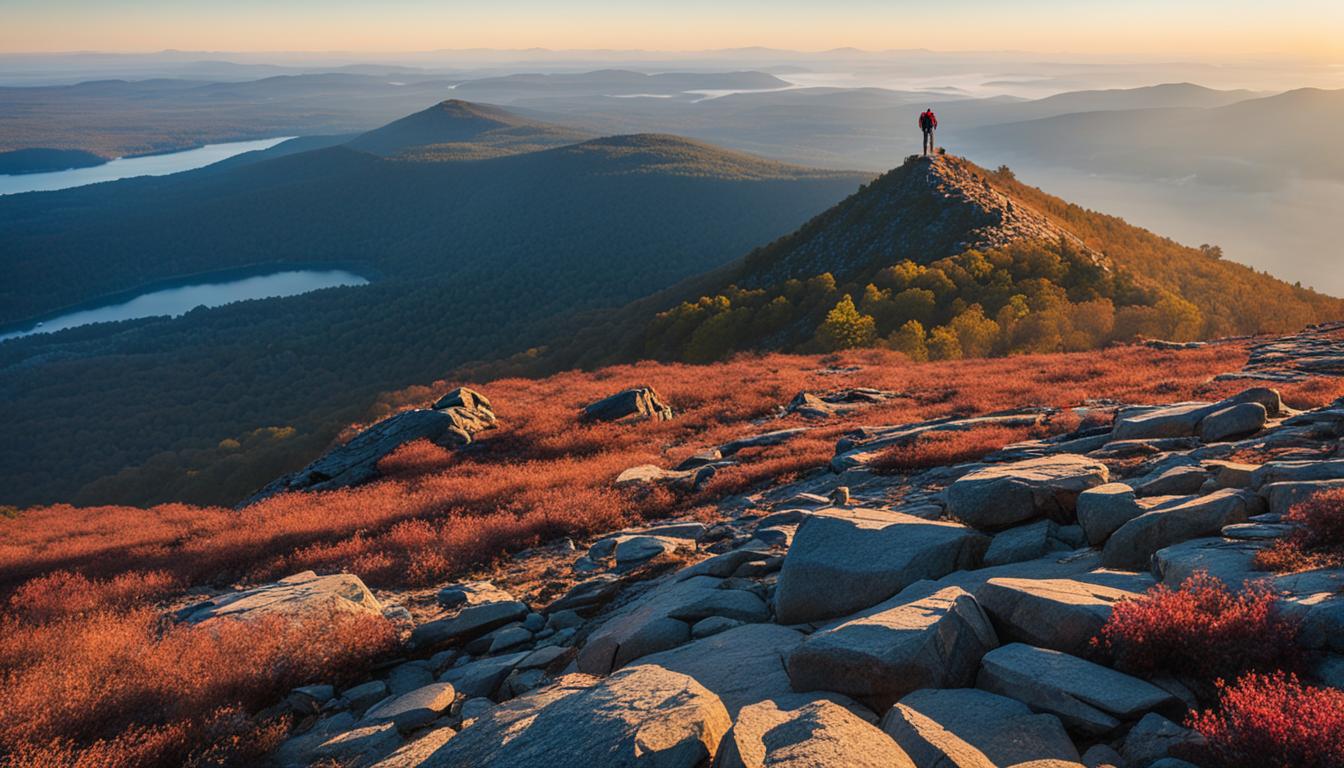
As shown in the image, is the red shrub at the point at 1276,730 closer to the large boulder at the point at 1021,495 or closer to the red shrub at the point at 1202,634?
the red shrub at the point at 1202,634

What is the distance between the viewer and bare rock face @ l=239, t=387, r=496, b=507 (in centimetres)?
2145

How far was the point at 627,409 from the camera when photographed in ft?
80.4

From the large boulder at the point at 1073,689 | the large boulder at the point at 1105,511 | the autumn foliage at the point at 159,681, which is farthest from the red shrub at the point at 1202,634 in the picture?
the autumn foliage at the point at 159,681

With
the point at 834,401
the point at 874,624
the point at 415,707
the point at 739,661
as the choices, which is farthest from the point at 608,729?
the point at 834,401

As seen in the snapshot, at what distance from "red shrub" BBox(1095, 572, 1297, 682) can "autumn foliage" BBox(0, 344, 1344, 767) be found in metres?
7.88

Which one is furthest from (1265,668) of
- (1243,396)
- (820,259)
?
(820,259)

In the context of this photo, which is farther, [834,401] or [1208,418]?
[834,401]

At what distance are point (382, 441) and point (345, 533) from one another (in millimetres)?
8959

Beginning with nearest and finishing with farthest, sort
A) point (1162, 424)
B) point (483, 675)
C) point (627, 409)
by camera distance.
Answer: point (483, 675), point (1162, 424), point (627, 409)

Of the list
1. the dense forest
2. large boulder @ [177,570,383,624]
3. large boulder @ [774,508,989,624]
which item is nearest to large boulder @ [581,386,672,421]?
large boulder @ [177,570,383,624]

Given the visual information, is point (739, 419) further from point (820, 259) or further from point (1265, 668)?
point (820, 259)

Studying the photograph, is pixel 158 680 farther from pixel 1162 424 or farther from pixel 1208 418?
pixel 1208 418

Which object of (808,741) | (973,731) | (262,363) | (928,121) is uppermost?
(928,121)

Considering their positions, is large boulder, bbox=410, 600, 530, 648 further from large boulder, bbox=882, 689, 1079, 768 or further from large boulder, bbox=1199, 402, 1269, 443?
large boulder, bbox=1199, 402, 1269, 443
